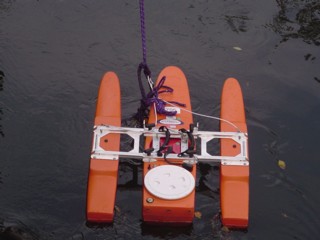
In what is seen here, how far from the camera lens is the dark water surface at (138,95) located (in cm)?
622

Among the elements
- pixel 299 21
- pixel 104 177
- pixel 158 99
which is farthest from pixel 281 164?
A: pixel 299 21

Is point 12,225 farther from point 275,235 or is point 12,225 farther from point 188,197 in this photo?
point 275,235

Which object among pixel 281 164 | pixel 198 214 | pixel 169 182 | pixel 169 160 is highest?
pixel 281 164

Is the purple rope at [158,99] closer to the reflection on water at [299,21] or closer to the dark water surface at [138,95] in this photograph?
the dark water surface at [138,95]

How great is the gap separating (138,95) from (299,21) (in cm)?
398

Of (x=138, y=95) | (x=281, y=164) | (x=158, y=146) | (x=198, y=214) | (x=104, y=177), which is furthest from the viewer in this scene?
(x=138, y=95)

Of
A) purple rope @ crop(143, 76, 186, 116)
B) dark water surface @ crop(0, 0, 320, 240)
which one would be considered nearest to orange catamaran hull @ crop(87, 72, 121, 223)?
dark water surface @ crop(0, 0, 320, 240)

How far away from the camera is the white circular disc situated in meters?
5.69

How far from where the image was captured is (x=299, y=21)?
9969 mm

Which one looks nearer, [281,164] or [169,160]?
[169,160]

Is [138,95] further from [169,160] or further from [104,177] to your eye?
[104,177]

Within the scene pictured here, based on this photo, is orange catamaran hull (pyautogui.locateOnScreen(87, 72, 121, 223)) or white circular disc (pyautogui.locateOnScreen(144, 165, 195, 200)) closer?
white circular disc (pyautogui.locateOnScreen(144, 165, 195, 200))

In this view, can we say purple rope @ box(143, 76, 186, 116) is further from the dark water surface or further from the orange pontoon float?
the dark water surface

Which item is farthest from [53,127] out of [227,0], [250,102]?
[227,0]
